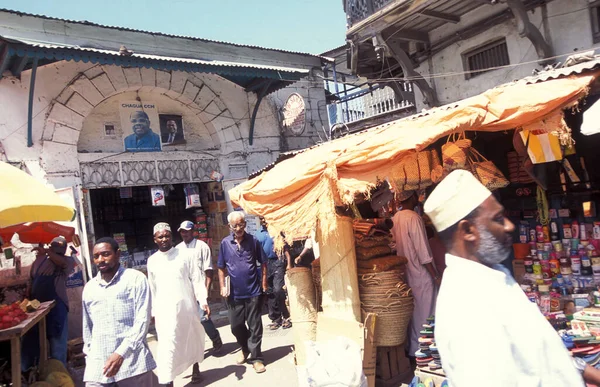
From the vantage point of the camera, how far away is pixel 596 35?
6758 mm

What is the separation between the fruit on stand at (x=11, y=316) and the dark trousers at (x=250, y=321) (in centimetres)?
224

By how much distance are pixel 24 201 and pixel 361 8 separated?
7.96 metres

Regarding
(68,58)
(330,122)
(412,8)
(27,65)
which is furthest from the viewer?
(330,122)

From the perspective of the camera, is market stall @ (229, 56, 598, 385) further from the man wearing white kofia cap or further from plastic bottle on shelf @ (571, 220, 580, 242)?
the man wearing white kofia cap

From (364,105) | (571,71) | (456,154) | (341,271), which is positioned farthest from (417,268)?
(364,105)

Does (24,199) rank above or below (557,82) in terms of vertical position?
below

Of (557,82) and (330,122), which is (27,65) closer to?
(330,122)

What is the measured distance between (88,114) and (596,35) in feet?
29.6

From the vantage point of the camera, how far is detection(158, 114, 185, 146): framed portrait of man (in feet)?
30.1

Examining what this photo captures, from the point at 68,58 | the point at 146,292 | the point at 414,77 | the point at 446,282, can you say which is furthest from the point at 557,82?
the point at 68,58

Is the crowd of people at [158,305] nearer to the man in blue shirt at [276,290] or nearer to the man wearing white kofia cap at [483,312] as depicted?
the man in blue shirt at [276,290]

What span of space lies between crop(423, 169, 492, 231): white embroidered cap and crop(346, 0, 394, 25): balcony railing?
308 inches

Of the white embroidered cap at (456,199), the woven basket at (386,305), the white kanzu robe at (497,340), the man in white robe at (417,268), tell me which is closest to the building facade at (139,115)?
the man in white robe at (417,268)

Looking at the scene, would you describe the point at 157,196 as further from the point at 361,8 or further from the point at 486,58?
the point at 486,58
